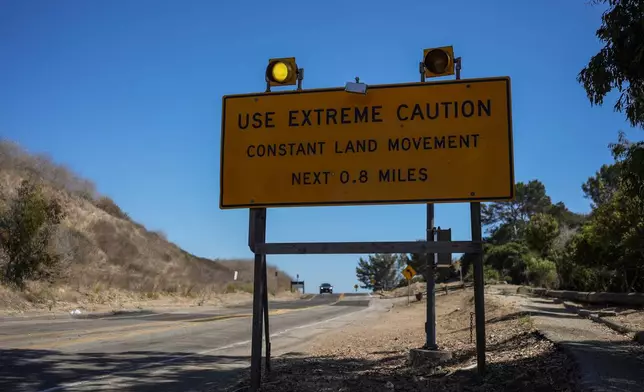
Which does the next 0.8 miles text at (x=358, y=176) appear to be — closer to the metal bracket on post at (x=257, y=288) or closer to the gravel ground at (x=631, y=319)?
the metal bracket on post at (x=257, y=288)

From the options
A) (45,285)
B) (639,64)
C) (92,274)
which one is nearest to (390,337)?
(639,64)

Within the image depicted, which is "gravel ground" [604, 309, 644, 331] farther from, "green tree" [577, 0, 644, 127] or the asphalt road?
the asphalt road

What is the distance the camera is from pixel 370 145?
6.88m

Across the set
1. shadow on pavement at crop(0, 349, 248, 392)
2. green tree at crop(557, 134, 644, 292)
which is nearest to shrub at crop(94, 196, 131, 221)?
green tree at crop(557, 134, 644, 292)

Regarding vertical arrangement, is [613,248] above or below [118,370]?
above

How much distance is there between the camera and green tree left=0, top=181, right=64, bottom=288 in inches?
1095

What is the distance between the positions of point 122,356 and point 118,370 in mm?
1799

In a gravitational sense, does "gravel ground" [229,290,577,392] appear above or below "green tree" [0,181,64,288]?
below

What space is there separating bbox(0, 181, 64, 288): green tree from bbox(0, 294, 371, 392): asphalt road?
11875 millimetres

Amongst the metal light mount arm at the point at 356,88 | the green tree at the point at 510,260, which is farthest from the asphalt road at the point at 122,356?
the green tree at the point at 510,260

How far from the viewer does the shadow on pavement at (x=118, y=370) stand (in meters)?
8.44

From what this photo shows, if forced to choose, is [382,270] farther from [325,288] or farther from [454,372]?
[454,372]

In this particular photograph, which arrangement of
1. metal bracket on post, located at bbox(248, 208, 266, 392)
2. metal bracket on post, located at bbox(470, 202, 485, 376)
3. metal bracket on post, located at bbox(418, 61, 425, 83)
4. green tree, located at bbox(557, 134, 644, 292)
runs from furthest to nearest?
green tree, located at bbox(557, 134, 644, 292), metal bracket on post, located at bbox(418, 61, 425, 83), metal bracket on post, located at bbox(248, 208, 266, 392), metal bracket on post, located at bbox(470, 202, 485, 376)

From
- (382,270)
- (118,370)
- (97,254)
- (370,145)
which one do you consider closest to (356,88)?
(370,145)
